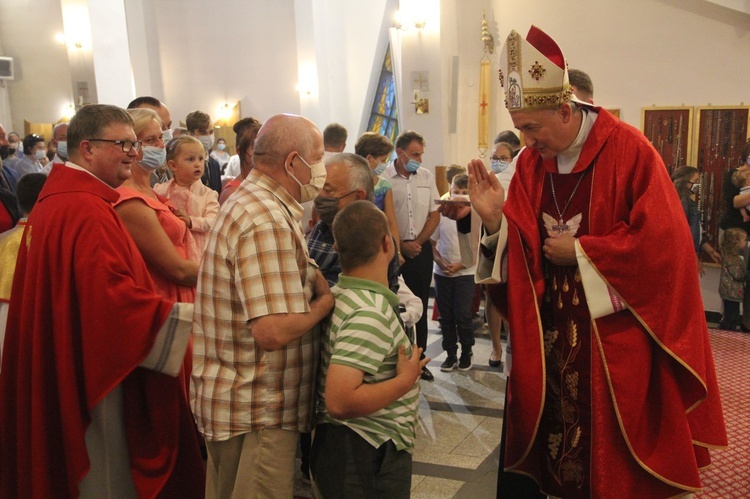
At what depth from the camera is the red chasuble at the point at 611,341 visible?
208 cm

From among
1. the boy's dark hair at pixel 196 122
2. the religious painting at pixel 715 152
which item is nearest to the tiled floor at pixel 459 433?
the boy's dark hair at pixel 196 122

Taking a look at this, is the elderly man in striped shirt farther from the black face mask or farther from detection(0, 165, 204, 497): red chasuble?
the black face mask

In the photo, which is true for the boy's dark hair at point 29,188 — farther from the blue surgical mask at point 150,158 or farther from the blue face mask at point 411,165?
the blue face mask at point 411,165

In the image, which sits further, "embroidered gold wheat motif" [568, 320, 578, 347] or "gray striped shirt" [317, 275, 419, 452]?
"embroidered gold wheat motif" [568, 320, 578, 347]

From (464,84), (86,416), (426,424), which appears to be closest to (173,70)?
(464,84)

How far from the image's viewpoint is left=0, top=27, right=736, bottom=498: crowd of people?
194cm

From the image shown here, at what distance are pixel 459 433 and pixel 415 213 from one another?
1.72 m

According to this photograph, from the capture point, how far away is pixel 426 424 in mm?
4207

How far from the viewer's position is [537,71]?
2.21m

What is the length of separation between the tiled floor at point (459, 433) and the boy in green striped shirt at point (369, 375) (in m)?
1.42

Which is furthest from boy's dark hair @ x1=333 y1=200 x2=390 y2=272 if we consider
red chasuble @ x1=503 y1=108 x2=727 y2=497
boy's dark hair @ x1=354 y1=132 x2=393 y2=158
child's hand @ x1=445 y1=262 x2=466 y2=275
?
child's hand @ x1=445 y1=262 x2=466 y2=275

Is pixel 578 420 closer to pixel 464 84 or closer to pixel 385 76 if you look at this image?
pixel 464 84

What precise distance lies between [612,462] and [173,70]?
14722 mm

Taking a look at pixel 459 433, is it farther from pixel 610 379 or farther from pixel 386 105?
pixel 386 105
